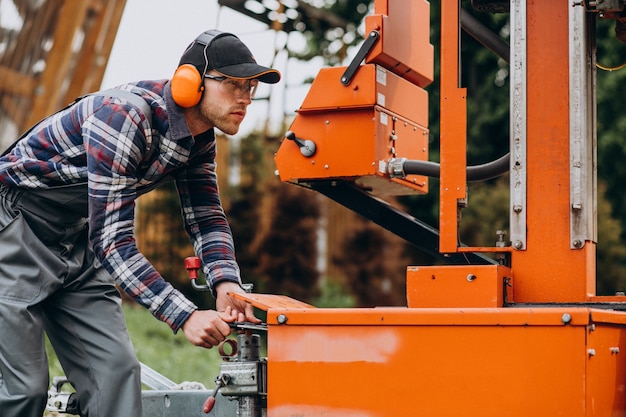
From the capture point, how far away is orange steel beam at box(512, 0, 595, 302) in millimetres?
3316

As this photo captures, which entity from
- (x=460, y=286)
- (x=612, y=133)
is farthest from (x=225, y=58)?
(x=612, y=133)

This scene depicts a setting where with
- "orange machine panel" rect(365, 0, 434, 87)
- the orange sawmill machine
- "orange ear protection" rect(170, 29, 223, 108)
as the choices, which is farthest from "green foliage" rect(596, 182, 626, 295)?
"orange ear protection" rect(170, 29, 223, 108)

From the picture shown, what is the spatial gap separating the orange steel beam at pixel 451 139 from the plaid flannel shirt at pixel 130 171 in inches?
32.1

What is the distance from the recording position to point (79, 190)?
3525 millimetres

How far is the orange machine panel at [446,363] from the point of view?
283 cm

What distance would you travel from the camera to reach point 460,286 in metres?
3.33

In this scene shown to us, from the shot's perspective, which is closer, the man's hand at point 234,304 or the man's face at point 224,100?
the man's hand at point 234,304

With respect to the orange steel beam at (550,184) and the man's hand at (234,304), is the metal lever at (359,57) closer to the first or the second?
Result: the orange steel beam at (550,184)

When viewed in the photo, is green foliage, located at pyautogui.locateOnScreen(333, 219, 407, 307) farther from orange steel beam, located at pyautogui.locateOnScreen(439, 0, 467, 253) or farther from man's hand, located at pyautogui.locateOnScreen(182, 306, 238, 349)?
man's hand, located at pyautogui.locateOnScreen(182, 306, 238, 349)

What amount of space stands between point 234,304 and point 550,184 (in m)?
1.12

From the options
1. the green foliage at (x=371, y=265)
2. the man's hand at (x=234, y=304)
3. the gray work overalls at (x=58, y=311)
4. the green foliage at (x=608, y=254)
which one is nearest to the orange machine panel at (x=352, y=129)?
the man's hand at (x=234, y=304)

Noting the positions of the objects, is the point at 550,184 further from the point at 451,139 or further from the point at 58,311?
the point at 58,311

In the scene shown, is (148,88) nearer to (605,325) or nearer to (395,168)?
(395,168)

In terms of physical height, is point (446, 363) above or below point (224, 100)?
below
